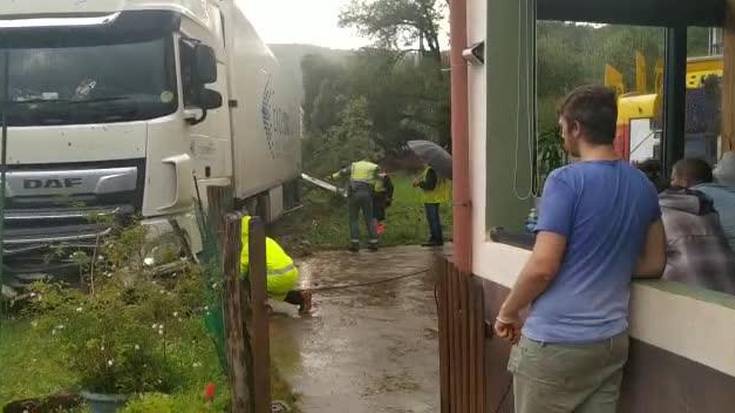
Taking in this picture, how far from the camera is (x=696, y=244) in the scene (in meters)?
3.23

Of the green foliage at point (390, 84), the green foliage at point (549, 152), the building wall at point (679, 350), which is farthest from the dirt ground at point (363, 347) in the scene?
the green foliage at point (390, 84)

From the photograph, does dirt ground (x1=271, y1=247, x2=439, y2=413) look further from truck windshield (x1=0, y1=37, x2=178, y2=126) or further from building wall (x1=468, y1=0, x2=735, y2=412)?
building wall (x1=468, y1=0, x2=735, y2=412)

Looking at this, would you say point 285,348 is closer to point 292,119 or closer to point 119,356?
point 119,356

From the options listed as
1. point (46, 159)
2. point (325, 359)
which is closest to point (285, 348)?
point (325, 359)

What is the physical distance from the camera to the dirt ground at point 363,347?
564cm

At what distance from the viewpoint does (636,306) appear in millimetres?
2895

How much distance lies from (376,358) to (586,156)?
13.6 ft

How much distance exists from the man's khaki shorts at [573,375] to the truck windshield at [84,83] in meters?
5.71

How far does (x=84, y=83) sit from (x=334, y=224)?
353 inches

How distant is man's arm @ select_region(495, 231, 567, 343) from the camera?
269cm

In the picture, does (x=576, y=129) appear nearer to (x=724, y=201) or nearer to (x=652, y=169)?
(x=724, y=201)

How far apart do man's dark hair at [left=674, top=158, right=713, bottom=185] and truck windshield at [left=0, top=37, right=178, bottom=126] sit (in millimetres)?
5078

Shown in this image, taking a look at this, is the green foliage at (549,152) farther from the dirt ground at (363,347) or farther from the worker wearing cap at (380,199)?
the worker wearing cap at (380,199)

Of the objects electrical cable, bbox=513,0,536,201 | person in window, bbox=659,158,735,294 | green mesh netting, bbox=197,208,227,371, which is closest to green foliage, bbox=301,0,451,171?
green mesh netting, bbox=197,208,227,371
